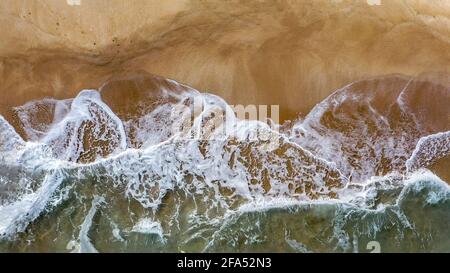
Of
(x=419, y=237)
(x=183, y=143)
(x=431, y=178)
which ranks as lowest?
(x=419, y=237)

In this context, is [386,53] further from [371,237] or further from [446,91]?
[371,237]

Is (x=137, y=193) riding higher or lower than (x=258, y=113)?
lower

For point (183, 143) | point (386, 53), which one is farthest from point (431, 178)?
point (183, 143)
